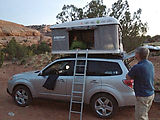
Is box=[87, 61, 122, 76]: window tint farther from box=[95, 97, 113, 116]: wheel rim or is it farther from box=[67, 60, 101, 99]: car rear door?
box=[95, 97, 113, 116]: wheel rim

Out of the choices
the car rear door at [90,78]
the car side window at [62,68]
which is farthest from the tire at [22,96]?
the car rear door at [90,78]

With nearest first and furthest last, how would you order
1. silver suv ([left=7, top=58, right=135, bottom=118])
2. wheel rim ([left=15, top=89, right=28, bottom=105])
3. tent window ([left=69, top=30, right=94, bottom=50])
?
silver suv ([left=7, top=58, right=135, bottom=118]), tent window ([left=69, top=30, right=94, bottom=50]), wheel rim ([left=15, top=89, right=28, bottom=105])

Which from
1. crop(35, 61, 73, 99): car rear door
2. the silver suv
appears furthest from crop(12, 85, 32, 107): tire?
crop(35, 61, 73, 99): car rear door

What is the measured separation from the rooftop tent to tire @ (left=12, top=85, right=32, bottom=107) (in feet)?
5.39

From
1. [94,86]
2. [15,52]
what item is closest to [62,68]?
[94,86]

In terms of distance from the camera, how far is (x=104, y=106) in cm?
446

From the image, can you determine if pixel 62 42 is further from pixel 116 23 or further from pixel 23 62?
pixel 23 62

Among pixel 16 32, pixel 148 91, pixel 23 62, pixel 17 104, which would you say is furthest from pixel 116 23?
pixel 16 32

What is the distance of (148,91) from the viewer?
3.02 metres

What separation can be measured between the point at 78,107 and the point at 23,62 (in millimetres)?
10033

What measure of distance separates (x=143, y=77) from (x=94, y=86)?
177cm

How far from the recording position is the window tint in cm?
448

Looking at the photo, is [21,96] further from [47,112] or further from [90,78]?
[90,78]

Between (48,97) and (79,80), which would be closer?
(79,80)
